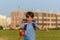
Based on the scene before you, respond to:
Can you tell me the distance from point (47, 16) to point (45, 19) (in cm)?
199

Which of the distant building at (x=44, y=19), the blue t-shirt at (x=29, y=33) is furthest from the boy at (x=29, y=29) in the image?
the distant building at (x=44, y=19)

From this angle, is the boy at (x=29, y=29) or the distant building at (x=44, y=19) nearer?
the boy at (x=29, y=29)

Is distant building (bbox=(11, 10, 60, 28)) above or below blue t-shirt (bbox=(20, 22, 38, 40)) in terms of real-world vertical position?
below

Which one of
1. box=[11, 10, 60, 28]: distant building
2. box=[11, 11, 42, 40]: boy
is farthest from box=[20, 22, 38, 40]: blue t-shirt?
box=[11, 10, 60, 28]: distant building

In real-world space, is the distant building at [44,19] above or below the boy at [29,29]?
below

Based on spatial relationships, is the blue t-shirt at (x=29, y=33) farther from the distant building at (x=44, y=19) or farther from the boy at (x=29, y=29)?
the distant building at (x=44, y=19)

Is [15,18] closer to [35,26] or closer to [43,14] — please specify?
[43,14]

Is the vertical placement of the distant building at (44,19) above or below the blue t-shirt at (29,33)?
below

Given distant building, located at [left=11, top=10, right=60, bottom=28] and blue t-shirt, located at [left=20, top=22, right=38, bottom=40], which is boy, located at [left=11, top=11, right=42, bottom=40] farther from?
distant building, located at [left=11, top=10, right=60, bottom=28]

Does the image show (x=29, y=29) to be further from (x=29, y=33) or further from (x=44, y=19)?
(x=44, y=19)

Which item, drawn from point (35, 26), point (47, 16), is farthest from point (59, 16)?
point (35, 26)

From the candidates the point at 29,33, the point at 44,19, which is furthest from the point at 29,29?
the point at 44,19

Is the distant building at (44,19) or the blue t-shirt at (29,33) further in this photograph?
the distant building at (44,19)

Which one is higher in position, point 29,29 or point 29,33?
point 29,29
